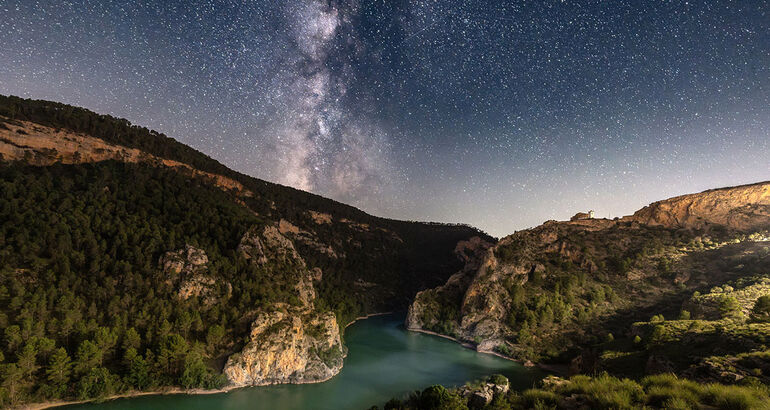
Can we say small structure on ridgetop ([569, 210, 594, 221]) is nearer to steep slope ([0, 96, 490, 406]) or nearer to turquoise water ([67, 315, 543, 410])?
turquoise water ([67, 315, 543, 410])

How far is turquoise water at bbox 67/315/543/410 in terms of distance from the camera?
1332 inches

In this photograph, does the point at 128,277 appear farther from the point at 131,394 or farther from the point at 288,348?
the point at 288,348

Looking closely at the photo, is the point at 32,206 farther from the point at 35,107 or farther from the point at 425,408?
the point at 425,408

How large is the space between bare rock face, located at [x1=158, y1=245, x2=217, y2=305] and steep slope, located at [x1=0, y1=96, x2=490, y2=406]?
0.15 metres

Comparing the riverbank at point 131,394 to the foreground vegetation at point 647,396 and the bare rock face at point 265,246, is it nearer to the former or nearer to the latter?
the bare rock face at point 265,246

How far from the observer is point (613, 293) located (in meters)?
61.8

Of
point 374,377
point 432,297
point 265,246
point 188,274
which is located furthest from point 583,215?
point 188,274

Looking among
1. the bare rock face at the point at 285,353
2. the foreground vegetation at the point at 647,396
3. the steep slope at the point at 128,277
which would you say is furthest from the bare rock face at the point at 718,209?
the foreground vegetation at the point at 647,396

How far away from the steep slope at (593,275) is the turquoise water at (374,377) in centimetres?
621

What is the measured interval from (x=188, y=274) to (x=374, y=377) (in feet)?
96.6

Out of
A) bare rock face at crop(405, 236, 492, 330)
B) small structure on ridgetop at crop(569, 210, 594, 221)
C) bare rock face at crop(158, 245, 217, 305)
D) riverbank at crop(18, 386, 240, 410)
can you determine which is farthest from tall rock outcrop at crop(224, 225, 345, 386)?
small structure on ridgetop at crop(569, 210, 594, 221)

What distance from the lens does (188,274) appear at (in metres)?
43.8

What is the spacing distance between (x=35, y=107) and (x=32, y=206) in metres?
32.2

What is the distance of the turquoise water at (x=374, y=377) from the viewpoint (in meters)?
33.8
